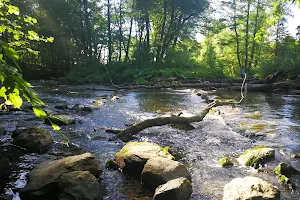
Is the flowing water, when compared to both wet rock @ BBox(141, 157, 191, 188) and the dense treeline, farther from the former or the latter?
the dense treeline

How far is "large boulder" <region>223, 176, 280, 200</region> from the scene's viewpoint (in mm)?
3758

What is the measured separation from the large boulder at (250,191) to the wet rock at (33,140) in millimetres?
4290

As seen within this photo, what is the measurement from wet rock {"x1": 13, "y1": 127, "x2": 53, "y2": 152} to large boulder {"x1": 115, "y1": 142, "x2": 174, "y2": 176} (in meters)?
2.05

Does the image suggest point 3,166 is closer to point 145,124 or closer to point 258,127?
point 145,124

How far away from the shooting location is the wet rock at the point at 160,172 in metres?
4.40

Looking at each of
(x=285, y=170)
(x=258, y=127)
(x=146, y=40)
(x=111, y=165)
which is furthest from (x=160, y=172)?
(x=146, y=40)

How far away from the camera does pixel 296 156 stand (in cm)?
584

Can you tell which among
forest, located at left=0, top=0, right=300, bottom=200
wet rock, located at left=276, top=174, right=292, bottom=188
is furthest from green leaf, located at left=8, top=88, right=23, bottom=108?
wet rock, located at left=276, top=174, right=292, bottom=188

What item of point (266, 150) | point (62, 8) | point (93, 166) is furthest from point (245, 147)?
point (62, 8)

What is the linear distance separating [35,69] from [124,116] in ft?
75.6

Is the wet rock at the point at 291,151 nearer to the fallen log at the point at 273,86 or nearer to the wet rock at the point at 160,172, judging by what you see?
the wet rock at the point at 160,172

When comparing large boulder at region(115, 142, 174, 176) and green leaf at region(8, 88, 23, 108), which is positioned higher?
green leaf at region(8, 88, 23, 108)

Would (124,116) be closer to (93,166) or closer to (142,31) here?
(93,166)

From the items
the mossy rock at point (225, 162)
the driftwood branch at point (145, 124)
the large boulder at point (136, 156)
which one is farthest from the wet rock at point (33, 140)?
the mossy rock at point (225, 162)
